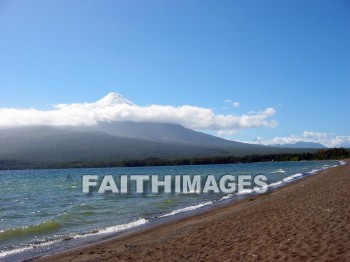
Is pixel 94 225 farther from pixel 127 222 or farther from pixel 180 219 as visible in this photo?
pixel 180 219

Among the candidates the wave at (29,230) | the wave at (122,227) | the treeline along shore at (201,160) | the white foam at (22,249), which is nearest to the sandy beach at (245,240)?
the wave at (122,227)

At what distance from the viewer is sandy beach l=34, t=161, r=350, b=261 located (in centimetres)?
817

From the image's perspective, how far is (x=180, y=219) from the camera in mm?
16281

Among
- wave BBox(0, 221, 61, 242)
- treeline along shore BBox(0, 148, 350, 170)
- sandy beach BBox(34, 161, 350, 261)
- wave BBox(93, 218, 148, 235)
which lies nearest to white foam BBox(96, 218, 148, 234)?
wave BBox(93, 218, 148, 235)

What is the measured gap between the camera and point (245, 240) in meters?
9.83

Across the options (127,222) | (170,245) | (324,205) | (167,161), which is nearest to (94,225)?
(127,222)

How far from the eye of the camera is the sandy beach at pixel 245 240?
8172 mm

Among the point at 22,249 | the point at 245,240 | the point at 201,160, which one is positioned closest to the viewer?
the point at 245,240

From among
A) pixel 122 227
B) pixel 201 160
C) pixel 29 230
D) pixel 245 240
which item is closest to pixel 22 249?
pixel 29 230

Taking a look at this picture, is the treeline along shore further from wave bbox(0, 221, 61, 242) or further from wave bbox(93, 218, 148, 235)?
wave bbox(0, 221, 61, 242)

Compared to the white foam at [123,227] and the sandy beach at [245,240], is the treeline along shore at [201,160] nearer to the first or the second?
the white foam at [123,227]

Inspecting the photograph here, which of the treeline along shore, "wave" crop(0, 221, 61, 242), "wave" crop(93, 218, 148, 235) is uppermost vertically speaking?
the treeline along shore

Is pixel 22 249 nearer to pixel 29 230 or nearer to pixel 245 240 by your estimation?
pixel 29 230

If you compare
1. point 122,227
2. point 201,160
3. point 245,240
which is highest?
point 201,160
